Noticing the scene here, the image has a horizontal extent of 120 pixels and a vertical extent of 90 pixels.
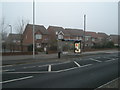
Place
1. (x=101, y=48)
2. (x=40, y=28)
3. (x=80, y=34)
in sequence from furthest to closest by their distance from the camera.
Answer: (x=80, y=34) → (x=40, y=28) → (x=101, y=48)

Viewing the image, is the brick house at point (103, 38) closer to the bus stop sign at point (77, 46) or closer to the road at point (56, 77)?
the bus stop sign at point (77, 46)

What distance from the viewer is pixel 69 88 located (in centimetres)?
673

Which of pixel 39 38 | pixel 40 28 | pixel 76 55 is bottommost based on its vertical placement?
pixel 76 55

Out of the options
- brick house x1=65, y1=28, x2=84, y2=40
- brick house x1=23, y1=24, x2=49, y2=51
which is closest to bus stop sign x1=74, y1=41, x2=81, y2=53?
brick house x1=23, y1=24, x2=49, y2=51

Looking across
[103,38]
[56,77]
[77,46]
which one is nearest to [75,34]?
[103,38]

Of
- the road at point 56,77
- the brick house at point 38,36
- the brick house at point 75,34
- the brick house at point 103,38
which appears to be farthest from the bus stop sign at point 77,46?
the brick house at point 75,34

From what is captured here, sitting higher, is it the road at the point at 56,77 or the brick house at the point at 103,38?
the brick house at the point at 103,38

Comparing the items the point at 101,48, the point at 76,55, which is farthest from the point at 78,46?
the point at 101,48

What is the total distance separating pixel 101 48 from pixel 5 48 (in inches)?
1267

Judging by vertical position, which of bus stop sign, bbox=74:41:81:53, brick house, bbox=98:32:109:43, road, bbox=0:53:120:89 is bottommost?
road, bbox=0:53:120:89

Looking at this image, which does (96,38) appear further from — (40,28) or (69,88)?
(69,88)

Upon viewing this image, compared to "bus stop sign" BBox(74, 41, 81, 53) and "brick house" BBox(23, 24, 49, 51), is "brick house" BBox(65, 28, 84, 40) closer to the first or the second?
"brick house" BBox(23, 24, 49, 51)

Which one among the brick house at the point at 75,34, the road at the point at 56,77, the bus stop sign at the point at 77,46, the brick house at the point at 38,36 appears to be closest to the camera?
the road at the point at 56,77

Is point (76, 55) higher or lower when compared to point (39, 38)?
lower
